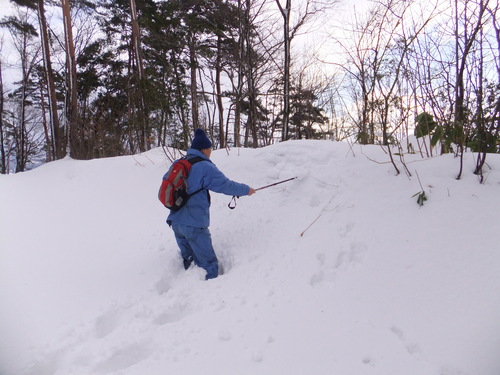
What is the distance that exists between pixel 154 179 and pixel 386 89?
14.3ft

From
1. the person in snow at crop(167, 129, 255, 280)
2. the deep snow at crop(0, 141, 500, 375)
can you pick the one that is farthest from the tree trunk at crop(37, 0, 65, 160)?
the person in snow at crop(167, 129, 255, 280)

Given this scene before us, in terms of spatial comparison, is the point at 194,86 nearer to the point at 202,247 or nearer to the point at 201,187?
the point at 201,187

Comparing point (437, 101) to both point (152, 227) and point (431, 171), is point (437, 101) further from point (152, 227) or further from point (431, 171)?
point (152, 227)

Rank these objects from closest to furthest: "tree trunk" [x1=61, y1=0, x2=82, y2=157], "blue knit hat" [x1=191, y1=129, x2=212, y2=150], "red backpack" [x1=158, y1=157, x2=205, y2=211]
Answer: "red backpack" [x1=158, y1=157, x2=205, y2=211] → "blue knit hat" [x1=191, y1=129, x2=212, y2=150] → "tree trunk" [x1=61, y1=0, x2=82, y2=157]

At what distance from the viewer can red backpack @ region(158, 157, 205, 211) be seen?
264cm

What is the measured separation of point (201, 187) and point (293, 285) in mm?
1317

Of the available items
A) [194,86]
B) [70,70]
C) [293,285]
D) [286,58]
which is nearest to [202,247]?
[293,285]

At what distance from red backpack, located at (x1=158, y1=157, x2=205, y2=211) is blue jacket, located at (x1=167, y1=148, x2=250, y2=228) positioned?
0.05 meters

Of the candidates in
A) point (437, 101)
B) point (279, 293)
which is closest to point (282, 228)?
point (279, 293)

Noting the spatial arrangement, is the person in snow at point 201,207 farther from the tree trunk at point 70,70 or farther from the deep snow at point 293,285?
the tree trunk at point 70,70

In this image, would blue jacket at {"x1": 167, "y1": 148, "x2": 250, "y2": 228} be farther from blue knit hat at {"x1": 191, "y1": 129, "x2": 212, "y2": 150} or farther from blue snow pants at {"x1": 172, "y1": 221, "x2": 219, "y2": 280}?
blue knit hat at {"x1": 191, "y1": 129, "x2": 212, "y2": 150}

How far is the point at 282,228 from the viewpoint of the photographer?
3.11 meters

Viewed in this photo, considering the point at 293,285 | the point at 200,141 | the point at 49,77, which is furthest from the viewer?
the point at 49,77

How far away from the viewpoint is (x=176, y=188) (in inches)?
104
